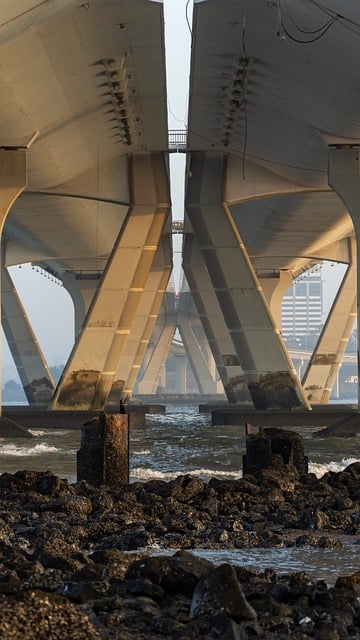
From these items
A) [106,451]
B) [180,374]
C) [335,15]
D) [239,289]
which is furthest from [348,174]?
[180,374]

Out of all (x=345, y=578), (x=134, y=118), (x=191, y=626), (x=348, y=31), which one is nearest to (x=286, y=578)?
(x=345, y=578)

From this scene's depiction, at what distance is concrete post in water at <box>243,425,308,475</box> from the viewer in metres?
18.1

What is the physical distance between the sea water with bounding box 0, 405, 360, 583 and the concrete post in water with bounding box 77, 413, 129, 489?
7.44 feet

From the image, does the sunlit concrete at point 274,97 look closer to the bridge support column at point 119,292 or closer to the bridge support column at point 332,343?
the bridge support column at point 119,292

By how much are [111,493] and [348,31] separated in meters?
12.6

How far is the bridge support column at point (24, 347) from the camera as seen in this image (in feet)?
204

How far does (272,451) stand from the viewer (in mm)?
18406

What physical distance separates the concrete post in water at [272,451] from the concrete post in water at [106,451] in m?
2.47

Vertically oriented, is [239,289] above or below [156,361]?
below

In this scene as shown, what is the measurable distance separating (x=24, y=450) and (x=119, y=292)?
16523mm

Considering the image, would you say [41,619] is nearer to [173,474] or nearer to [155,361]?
[173,474]

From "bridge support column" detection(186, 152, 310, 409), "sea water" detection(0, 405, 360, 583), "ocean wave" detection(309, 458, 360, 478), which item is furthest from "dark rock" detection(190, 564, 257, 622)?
"bridge support column" detection(186, 152, 310, 409)

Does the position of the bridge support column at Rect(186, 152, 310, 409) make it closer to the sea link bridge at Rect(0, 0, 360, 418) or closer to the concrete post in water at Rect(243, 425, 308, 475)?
the sea link bridge at Rect(0, 0, 360, 418)

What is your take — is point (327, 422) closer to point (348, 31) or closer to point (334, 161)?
point (334, 161)
